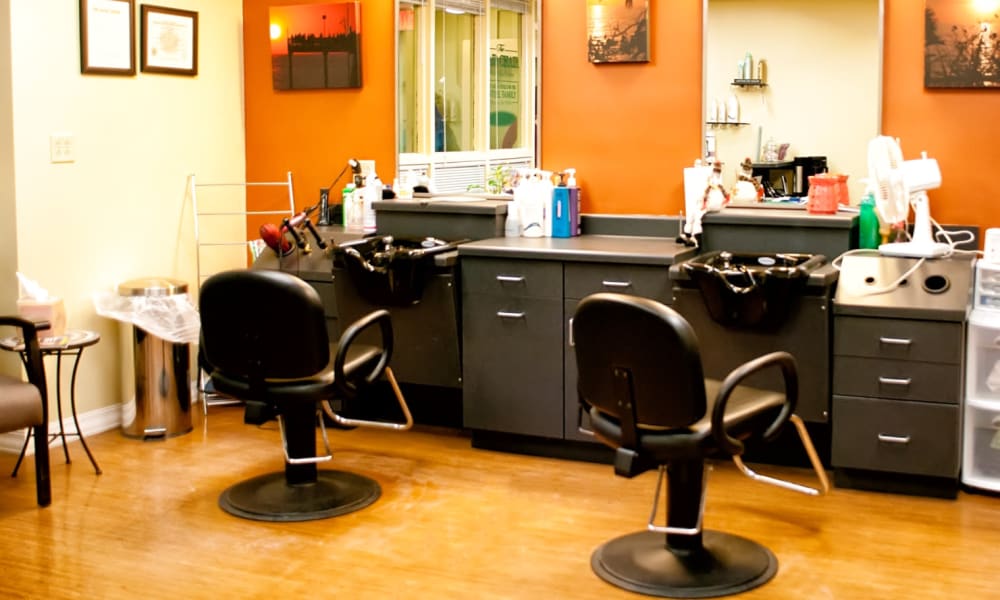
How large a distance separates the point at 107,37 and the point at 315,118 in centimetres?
101

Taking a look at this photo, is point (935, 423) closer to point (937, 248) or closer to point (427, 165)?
point (937, 248)

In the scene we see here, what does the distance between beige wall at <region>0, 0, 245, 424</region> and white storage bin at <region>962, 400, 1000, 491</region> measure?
11.0 feet

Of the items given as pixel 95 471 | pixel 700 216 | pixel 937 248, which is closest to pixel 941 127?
pixel 937 248

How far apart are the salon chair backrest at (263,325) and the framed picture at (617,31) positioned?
1823mm

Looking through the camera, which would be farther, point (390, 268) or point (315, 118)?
point (315, 118)

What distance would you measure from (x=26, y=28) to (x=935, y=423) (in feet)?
11.9

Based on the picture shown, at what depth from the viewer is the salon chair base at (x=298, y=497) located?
3838 millimetres

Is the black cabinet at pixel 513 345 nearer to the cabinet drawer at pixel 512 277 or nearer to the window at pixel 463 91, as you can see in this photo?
the cabinet drawer at pixel 512 277

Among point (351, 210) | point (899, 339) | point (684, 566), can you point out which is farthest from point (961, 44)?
point (351, 210)

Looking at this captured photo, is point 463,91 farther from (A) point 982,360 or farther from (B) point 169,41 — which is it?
(A) point 982,360

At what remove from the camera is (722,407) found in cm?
303

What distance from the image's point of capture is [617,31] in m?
4.71

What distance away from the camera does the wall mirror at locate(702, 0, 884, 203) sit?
429cm

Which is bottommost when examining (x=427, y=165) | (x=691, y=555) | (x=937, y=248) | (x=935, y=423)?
(x=691, y=555)
